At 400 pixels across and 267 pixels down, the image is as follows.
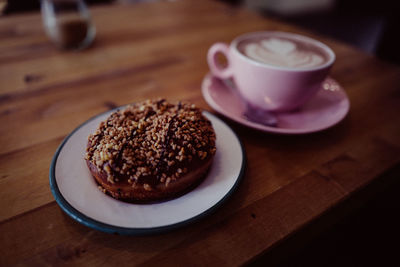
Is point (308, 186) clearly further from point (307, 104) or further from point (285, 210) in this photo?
point (307, 104)

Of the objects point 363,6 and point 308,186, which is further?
point 363,6

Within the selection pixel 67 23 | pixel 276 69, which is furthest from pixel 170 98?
pixel 67 23

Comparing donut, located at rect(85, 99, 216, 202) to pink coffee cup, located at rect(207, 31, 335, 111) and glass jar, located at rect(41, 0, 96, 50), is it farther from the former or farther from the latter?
glass jar, located at rect(41, 0, 96, 50)

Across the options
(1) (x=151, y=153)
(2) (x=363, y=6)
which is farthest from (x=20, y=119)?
(2) (x=363, y=6)

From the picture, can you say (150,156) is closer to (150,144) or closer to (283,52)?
(150,144)

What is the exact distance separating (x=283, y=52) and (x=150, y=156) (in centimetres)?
45

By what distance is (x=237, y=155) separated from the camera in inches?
19.4

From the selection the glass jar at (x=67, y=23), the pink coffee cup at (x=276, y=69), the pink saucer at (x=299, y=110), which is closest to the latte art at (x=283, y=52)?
the pink coffee cup at (x=276, y=69)

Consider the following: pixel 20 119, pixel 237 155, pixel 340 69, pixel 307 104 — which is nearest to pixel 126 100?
pixel 20 119

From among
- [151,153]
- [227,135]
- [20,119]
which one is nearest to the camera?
[151,153]

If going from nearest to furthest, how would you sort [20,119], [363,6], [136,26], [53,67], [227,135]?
[227,135]
[20,119]
[53,67]
[136,26]
[363,6]

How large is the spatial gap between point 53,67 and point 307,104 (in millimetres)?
789

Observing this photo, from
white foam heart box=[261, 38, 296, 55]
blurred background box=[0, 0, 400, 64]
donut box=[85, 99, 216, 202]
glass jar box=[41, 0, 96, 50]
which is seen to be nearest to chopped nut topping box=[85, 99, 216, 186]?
donut box=[85, 99, 216, 202]

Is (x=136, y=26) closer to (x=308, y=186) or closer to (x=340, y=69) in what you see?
(x=340, y=69)
